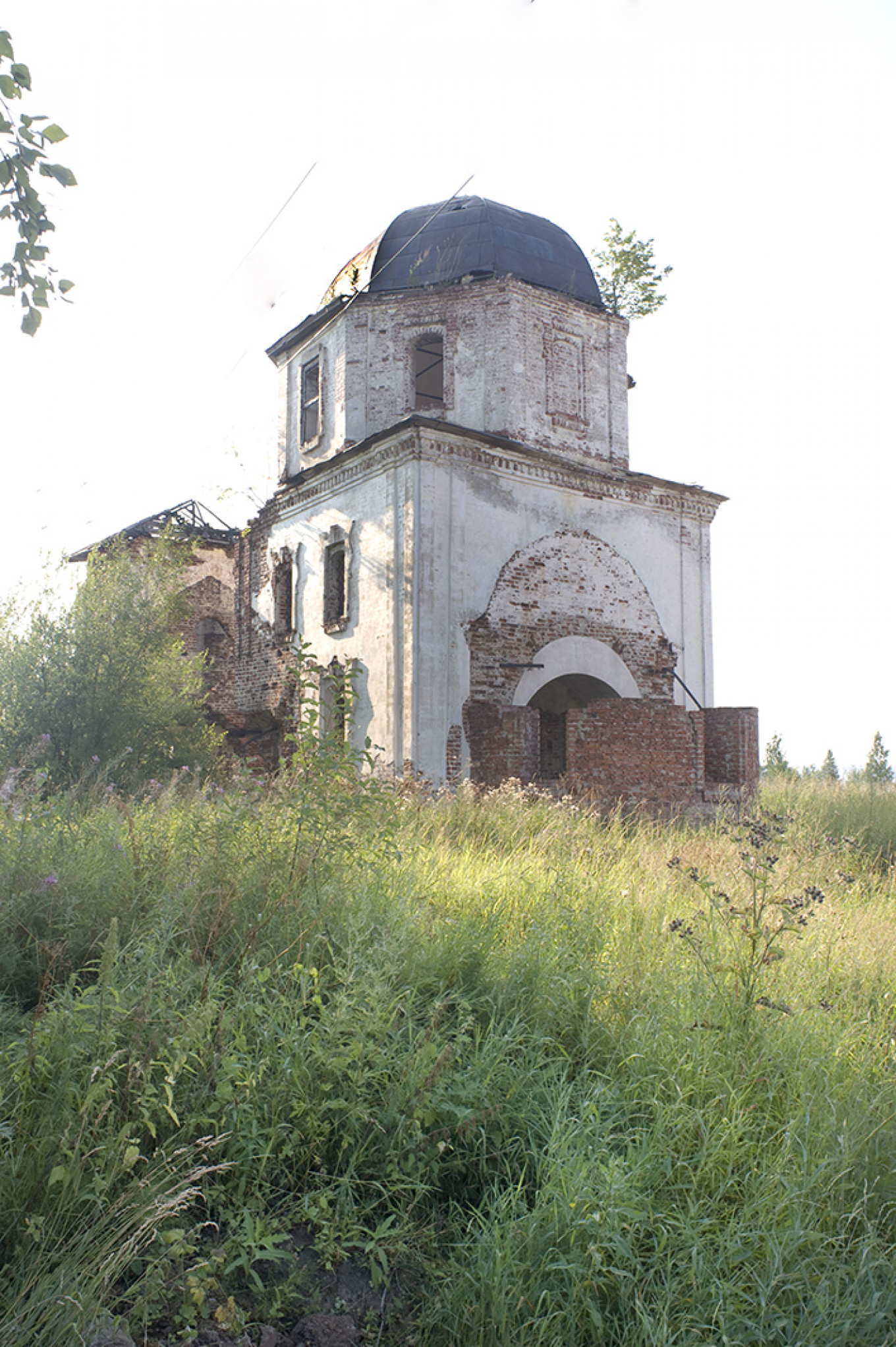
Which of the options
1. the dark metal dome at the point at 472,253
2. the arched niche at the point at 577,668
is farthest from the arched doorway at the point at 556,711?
the dark metal dome at the point at 472,253

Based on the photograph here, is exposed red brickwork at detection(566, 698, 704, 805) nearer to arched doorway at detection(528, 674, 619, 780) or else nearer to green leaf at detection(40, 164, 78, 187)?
arched doorway at detection(528, 674, 619, 780)

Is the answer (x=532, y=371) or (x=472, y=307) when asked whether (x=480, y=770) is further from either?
(x=472, y=307)

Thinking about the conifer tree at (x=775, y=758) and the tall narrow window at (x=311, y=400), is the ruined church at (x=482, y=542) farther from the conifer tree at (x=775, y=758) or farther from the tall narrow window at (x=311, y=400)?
the conifer tree at (x=775, y=758)

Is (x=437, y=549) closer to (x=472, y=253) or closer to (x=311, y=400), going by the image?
(x=311, y=400)

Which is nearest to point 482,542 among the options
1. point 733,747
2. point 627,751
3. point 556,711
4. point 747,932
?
point 627,751

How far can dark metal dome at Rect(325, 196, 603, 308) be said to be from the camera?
15.4 m

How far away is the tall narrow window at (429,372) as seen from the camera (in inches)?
623

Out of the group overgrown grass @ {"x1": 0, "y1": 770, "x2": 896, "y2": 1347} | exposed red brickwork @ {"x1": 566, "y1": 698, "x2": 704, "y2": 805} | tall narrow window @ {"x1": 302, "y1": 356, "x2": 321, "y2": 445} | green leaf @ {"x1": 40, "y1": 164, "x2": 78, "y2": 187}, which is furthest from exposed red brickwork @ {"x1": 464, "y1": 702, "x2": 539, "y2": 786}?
green leaf @ {"x1": 40, "y1": 164, "x2": 78, "y2": 187}

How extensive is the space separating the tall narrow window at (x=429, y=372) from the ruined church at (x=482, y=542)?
0.16ft

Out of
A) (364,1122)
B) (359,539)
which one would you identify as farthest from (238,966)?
(359,539)

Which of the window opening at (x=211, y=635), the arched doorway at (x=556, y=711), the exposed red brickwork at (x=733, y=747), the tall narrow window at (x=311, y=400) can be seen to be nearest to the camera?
the exposed red brickwork at (x=733, y=747)

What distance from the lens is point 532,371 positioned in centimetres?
1512

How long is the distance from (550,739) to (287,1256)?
1450 cm

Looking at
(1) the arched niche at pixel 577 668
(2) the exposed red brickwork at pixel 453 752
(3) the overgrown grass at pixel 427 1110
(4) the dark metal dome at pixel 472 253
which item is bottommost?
(3) the overgrown grass at pixel 427 1110
